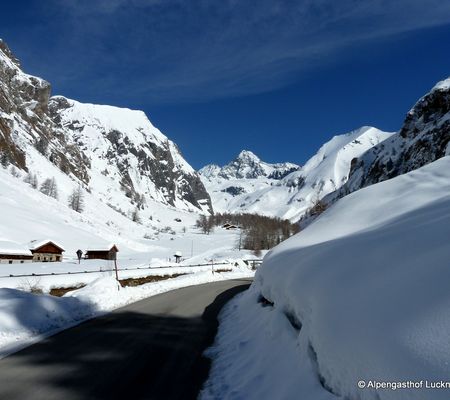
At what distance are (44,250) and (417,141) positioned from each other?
98.1 m

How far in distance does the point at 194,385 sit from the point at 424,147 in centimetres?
11446

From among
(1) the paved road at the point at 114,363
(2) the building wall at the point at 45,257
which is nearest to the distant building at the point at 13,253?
(2) the building wall at the point at 45,257

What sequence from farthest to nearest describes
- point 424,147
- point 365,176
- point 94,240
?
A: point 365,176 < point 424,147 < point 94,240

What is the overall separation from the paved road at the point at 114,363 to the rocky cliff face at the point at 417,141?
320ft

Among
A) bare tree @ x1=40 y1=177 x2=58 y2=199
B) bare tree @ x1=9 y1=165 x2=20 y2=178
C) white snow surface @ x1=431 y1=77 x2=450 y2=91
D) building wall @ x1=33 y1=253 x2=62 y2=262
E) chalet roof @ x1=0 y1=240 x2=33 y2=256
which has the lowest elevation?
building wall @ x1=33 y1=253 x2=62 y2=262

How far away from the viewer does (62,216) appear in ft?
335

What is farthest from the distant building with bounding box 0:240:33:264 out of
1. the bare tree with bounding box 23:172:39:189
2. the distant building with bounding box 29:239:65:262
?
the bare tree with bounding box 23:172:39:189

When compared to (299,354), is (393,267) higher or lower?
higher

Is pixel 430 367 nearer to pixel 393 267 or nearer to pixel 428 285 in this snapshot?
pixel 428 285

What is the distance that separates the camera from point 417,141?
383 ft

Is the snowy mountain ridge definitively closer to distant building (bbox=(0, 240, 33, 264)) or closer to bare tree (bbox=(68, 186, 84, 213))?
distant building (bbox=(0, 240, 33, 264))

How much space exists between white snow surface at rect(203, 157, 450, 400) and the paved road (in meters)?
0.78

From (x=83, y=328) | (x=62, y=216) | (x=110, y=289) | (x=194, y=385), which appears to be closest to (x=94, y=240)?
(x=62, y=216)

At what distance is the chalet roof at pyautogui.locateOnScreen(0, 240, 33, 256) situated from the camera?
55.6m
